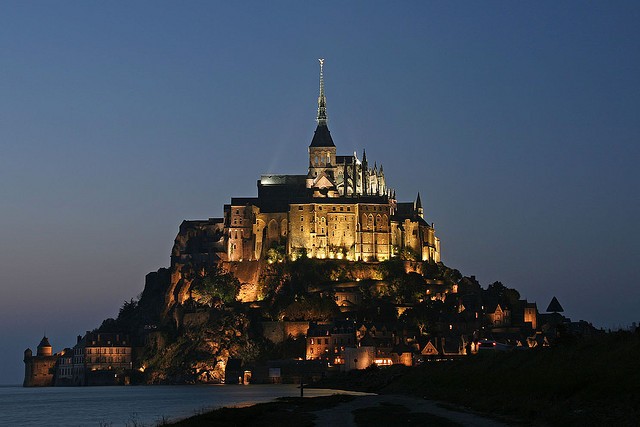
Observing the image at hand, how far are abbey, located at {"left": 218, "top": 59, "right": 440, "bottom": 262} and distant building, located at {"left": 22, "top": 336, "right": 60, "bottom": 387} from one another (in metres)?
39.4

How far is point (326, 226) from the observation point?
152125 millimetres

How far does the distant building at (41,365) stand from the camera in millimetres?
168875

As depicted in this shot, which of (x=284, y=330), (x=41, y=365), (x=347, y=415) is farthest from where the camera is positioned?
(x=41, y=365)

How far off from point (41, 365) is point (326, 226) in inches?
2294

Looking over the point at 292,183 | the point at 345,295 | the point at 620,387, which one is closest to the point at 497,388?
the point at 620,387

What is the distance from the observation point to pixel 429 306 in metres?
139

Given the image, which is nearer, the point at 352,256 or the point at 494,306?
the point at 494,306

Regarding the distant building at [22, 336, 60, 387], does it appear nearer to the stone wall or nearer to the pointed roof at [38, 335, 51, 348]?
the pointed roof at [38, 335, 51, 348]

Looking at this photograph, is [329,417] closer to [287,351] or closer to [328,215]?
[287,351]

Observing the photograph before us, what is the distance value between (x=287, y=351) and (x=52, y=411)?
4817 cm

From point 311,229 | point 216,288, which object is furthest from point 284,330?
point 311,229

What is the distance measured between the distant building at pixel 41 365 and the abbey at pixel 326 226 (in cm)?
3941

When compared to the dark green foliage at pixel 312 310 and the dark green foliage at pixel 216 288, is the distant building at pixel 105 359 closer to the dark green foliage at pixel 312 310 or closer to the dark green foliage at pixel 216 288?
the dark green foliage at pixel 216 288

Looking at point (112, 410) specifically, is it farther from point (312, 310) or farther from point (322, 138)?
point (322, 138)
